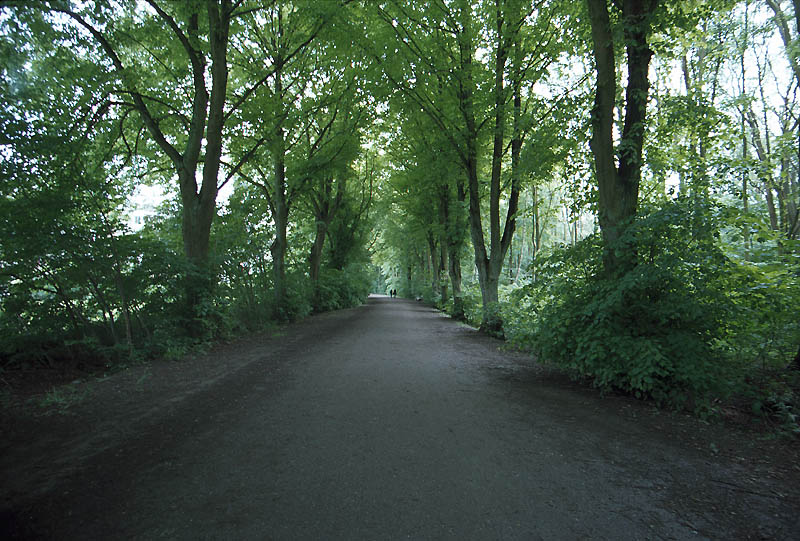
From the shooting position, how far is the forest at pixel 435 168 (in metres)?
4.92

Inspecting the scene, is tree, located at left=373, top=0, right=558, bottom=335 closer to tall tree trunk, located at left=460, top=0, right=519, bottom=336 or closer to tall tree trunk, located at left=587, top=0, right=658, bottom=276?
tall tree trunk, located at left=460, top=0, right=519, bottom=336

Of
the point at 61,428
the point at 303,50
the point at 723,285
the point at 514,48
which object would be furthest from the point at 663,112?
the point at 303,50

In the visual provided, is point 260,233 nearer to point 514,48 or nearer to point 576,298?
point 514,48

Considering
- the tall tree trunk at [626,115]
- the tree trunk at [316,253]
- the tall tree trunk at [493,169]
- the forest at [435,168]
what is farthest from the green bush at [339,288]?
the tall tree trunk at [626,115]

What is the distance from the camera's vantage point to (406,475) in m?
3.10

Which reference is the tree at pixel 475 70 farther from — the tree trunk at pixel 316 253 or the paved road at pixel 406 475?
the tree trunk at pixel 316 253

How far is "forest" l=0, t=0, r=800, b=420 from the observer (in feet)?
16.1

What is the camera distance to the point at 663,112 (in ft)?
23.3

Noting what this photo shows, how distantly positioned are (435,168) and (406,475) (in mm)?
13683

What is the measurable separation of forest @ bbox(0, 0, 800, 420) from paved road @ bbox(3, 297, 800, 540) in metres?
1.49

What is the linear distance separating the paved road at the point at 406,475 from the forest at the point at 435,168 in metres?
1.49

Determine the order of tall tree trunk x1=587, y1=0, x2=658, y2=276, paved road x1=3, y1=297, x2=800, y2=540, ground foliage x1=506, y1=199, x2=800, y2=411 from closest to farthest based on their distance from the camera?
paved road x1=3, y1=297, x2=800, y2=540, ground foliage x1=506, y1=199, x2=800, y2=411, tall tree trunk x1=587, y1=0, x2=658, y2=276

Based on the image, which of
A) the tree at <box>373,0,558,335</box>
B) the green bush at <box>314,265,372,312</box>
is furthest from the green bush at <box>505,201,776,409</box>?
the green bush at <box>314,265,372,312</box>

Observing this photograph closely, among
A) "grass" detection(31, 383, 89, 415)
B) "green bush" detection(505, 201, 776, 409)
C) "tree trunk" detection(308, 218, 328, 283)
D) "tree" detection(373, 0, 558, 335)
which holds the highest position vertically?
"tree" detection(373, 0, 558, 335)
